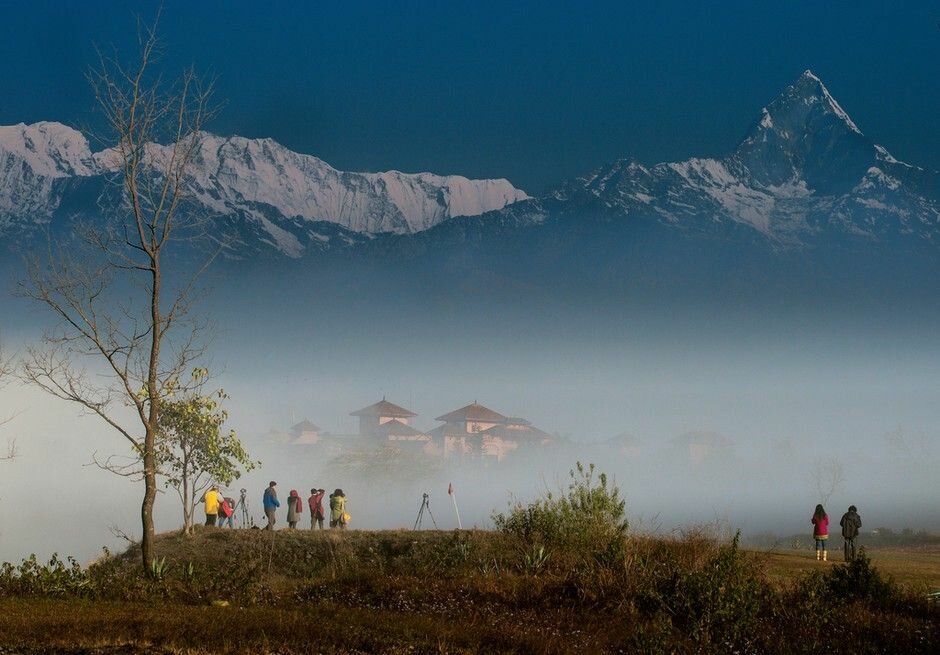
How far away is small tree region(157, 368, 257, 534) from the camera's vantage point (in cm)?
4212

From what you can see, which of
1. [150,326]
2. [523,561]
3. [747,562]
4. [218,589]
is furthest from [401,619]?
[150,326]

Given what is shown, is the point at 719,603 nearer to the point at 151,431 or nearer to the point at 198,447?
the point at 151,431

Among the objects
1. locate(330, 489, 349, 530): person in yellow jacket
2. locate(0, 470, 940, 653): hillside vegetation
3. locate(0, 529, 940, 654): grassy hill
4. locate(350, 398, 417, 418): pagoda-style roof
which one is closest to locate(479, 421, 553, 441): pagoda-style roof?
locate(350, 398, 417, 418): pagoda-style roof

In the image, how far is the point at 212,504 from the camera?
1657 inches

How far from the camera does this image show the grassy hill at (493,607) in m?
15.6

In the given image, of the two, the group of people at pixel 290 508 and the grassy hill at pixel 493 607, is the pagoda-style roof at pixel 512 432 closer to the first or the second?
the group of people at pixel 290 508

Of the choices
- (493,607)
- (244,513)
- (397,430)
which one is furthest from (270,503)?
(397,430)

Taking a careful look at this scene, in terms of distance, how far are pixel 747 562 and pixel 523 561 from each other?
4379mm

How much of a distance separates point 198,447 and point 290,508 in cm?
417

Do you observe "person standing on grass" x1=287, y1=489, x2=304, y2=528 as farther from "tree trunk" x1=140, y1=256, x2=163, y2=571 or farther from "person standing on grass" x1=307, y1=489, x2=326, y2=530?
"tree trunk" x1=140, y1=256, x2=163, y2=571

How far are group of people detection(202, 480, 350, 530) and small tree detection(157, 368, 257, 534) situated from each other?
725 millimetres

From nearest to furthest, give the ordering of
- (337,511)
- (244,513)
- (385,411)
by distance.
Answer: (244,513), (337,511), (385,411)

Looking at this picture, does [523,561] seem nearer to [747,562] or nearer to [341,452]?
[747,562]

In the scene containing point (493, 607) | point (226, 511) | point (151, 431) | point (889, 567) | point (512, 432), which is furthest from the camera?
point (512, 432)
